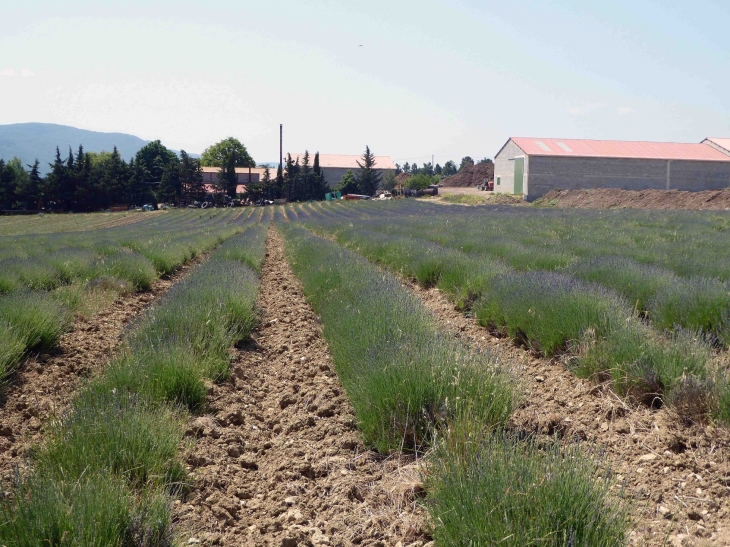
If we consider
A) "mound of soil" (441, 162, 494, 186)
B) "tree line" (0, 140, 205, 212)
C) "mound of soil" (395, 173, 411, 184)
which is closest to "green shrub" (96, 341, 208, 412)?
"tree line" (0, 140, 205, 212)

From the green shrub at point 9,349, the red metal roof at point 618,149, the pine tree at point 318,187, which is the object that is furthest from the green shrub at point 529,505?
the pine tree at point 318,187

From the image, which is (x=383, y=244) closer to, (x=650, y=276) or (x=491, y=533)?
(x=650, y=276)

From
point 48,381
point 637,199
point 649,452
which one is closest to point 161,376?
point 48,381

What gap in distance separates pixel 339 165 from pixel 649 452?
92836 millimetres

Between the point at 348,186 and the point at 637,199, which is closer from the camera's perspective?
the point at 637,199

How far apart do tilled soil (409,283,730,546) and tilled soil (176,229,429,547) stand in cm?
87

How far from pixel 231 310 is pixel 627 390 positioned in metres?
4.07

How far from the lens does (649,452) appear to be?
3564mm

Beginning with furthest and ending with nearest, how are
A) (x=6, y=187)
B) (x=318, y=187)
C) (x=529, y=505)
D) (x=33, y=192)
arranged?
(x=318, y=187) < (x=33, y=192) < (x=6, y=187) < (x=529, y=505)

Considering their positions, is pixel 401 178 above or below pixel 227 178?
above

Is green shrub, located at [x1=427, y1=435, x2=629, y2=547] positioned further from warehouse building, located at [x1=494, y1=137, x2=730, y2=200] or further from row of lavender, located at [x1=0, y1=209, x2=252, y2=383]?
warehouse building, located at [x1=494, y1=137, x2=730, y2=200]

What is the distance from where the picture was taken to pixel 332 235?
70.1 feet

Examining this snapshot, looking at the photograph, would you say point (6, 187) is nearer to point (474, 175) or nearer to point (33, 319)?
point (474, 175)

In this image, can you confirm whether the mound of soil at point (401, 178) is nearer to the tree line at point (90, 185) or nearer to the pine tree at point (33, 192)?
the tree line at point (90, 185)
